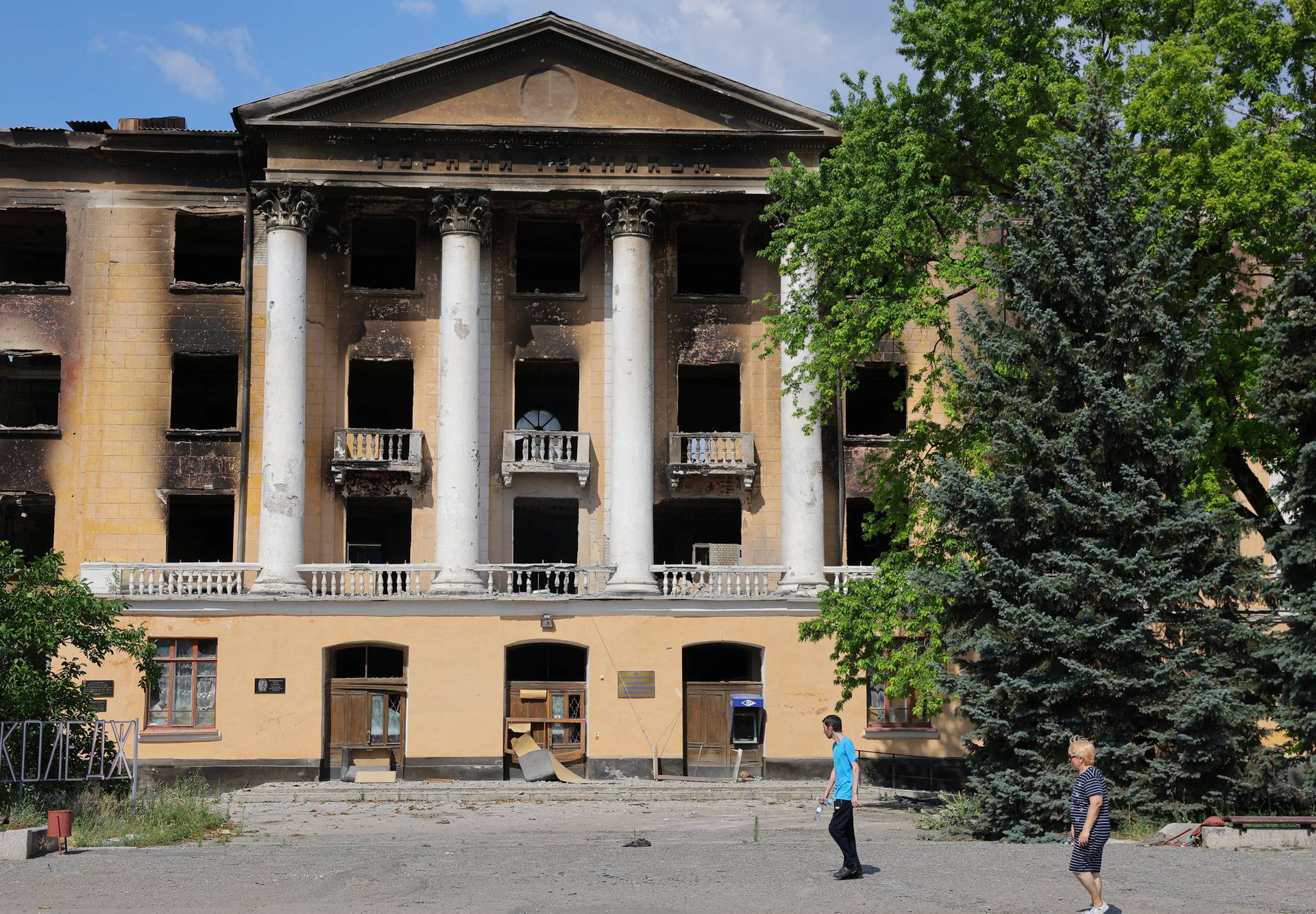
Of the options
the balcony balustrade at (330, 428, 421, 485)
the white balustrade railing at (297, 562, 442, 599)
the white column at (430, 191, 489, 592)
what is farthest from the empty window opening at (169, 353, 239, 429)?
the white column at (430, 191, 489, 592)

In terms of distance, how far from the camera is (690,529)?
38219 millimetres

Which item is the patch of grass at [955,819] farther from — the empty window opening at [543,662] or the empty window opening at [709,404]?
the empty window opening at [709,404]

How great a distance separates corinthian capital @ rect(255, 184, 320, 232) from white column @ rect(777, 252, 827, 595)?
1157 centimetres

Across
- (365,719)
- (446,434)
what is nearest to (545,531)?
(446,434)

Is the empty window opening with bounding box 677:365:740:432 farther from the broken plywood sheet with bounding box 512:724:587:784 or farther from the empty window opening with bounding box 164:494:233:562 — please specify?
the empty window opening with bounding box 164:494:233:562

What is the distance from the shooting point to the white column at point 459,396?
34656 millimetres

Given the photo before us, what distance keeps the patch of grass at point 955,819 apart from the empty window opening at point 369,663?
1547 centimetres

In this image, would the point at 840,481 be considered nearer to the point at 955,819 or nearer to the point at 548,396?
the point at 548,396

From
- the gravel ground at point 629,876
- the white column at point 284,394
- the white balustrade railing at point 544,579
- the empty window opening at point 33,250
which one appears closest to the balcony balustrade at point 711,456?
the white balustrade railing at point 544,579

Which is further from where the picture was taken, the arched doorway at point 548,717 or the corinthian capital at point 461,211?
the corinthian capital at point 461,211

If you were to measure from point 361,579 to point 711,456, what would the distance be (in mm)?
8975

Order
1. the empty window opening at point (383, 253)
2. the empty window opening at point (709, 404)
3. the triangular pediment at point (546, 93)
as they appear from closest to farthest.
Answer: the triangular pediment at point (546, 93), the empty window opening at point (383, 253), the empty window opening at point (709, 404)

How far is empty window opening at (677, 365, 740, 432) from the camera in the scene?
38719mm

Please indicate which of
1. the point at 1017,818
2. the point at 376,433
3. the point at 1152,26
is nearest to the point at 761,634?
the point at 376,433
